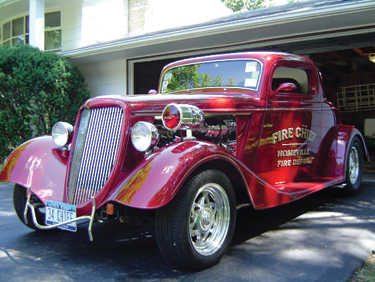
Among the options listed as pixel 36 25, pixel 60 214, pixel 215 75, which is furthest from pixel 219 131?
pixel 36 25

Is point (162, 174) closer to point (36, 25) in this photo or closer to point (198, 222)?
point (198, 222)

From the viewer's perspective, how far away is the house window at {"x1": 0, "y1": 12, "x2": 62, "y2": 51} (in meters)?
12.3

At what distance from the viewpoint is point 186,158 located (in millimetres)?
2754

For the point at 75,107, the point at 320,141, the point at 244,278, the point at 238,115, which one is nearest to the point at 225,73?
the point at 238,115

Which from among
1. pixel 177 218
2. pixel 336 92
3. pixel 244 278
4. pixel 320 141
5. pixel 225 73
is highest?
pixel 336 92

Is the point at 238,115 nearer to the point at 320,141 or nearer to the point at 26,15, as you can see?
the point at 320,141

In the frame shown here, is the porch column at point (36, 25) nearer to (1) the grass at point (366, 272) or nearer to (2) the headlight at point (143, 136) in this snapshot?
(2) the headlight at point (143, 136)

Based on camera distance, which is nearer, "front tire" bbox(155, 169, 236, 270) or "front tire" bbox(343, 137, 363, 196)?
"front tire" bbox(155, 169, 236, 270)

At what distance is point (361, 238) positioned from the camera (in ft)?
11.6

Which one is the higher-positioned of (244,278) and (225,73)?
(225,73)

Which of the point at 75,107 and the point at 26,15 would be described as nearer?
the point at 75,107

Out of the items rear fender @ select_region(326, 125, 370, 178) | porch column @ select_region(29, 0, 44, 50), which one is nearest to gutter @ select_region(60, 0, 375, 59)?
porch column @ select_region(29, 0, 44, 50)

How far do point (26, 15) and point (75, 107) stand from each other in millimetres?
5328

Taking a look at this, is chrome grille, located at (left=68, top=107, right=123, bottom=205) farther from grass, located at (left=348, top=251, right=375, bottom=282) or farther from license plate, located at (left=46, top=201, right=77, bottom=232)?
grass, located at (left=348, top=251, right=375, bottom=282)
